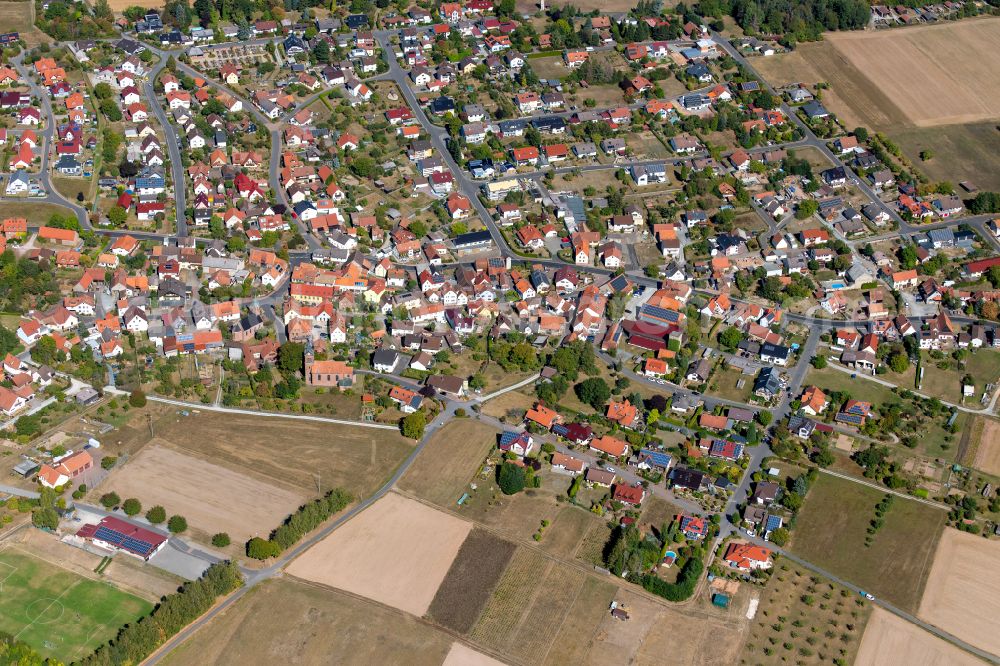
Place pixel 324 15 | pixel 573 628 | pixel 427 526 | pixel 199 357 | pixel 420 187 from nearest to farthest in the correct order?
pixel 573 628
pixel 427 526
pixel 199 357
pixel 420 187
pixel 324 15

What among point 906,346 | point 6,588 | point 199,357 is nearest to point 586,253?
point 906,346

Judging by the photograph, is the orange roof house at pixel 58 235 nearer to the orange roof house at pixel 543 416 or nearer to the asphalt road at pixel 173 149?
the asphalt road at pixel 173 149

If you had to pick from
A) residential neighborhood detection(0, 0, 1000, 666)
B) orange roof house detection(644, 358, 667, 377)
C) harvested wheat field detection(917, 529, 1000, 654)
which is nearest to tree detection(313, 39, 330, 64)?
residential neighborhood detection(0, 0, 1000, 666)

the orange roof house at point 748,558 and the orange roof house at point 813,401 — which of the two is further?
the orange roof house at point 813,401

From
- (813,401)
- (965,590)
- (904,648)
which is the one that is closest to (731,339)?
(813,401)

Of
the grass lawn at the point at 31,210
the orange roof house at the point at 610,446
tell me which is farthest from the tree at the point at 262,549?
the grass lawn at the point at 31,210

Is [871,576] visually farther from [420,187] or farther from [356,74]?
[356,74]

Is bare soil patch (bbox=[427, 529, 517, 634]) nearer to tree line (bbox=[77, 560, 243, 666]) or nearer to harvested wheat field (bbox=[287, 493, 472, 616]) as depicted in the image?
harvested wheat field (bbox=[287, 493, 472, 616])
